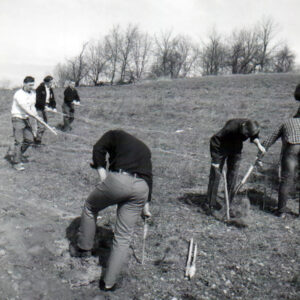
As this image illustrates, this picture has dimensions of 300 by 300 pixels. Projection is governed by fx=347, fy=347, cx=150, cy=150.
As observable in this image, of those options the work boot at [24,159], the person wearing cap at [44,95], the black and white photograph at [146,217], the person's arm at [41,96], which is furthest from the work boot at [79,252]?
the person's arm at [41,96]

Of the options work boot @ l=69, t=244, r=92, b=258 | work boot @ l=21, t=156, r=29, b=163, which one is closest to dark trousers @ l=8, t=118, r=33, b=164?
work boot @ l=21, t=156, r=29, b=163

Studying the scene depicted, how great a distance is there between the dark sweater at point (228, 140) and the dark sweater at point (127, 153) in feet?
6.41

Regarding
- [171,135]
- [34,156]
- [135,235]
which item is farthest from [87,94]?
[135,235]

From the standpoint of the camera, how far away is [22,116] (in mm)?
7344

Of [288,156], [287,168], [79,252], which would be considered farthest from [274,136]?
[79,252]

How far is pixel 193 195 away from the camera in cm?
637

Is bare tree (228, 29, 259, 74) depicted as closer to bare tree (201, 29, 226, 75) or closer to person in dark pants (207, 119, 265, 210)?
bare tree (201, 29, 226, 75)

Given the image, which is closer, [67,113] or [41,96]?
[41,96]

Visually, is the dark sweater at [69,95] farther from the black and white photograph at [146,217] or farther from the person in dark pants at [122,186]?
the person in dark pants at [122,186]

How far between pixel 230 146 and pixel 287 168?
3.17ft

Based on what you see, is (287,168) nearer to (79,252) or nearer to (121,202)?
(121,202)

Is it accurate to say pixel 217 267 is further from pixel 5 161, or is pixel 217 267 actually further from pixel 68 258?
pixel 5 161

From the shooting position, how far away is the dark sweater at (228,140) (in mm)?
5070

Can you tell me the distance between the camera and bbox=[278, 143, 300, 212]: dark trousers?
Answer: 534 cm
